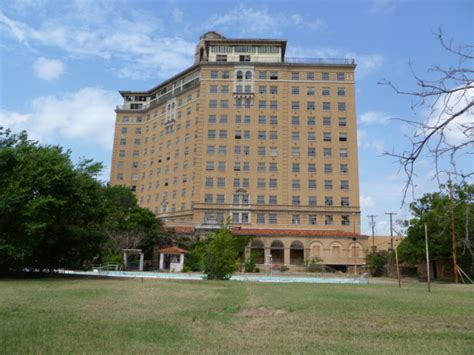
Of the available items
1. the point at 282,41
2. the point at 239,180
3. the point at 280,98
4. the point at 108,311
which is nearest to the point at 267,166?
the point at 239,180

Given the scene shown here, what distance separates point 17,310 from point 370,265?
144 ft

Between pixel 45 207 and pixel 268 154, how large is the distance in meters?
45.0

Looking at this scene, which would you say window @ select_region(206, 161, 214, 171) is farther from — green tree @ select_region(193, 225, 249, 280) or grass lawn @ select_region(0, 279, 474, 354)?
grass lawn @ select_region(0, 279, 474, 354)

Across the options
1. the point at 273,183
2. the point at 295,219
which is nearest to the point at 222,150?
the point at 273,183

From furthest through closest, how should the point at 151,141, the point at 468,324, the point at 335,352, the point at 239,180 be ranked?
the point at 151,141 → the point at 239,180 → the point at 468,324 → the point at 335,352

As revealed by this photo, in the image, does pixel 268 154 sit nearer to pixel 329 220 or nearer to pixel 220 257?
pixel 329 220

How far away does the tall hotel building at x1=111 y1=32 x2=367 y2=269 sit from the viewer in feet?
200

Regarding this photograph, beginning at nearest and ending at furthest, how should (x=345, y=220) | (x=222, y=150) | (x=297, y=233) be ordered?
1. (x=297, y=233)
2. (x=345, y=220)
3. (x=222, y=150)

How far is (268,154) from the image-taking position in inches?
2542

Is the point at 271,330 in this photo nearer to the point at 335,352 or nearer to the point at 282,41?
the point at 335,352

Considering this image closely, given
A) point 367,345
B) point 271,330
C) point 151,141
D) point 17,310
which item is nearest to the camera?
point 367,345

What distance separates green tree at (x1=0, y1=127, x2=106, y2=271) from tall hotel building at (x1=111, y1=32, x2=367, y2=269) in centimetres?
3123

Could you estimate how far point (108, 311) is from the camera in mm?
10609

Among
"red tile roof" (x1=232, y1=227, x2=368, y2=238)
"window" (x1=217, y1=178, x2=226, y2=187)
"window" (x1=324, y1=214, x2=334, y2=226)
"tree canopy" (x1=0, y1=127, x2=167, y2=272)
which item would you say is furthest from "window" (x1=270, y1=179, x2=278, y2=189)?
"tree canopy" (x1=0, y1=127, x2=167, y2=272)
